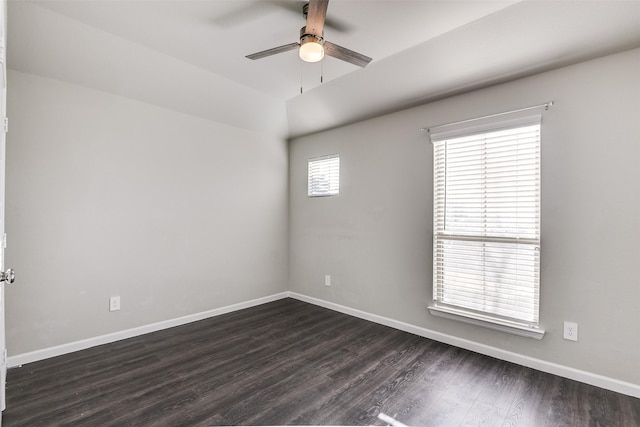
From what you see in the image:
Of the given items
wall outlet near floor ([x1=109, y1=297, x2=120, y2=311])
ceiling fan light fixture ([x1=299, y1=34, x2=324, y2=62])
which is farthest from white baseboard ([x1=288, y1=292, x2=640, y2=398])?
ceiling fan light fixture ([x1=299, y1=34, x2=324, y2=62])

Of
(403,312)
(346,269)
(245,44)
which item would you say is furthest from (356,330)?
(245,44)

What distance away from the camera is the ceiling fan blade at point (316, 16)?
5.81ft

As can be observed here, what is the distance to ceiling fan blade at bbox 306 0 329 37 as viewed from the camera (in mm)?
1772

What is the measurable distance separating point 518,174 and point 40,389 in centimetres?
401

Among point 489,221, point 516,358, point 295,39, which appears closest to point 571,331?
point 516,358

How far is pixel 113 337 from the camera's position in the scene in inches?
117

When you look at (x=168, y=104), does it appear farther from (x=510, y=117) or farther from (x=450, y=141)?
(x=510, y=117)

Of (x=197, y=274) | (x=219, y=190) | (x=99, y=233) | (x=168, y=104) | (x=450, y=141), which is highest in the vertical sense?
(x=168, y=104)

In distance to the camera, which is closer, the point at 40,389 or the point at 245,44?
the point at 40,389

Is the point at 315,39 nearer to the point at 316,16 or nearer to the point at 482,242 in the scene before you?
the point at 316,16

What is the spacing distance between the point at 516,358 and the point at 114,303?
3717 millimetres

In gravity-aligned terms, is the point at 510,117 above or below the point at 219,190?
above

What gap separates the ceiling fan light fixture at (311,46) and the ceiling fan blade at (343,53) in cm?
7

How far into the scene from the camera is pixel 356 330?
11.0 feet
